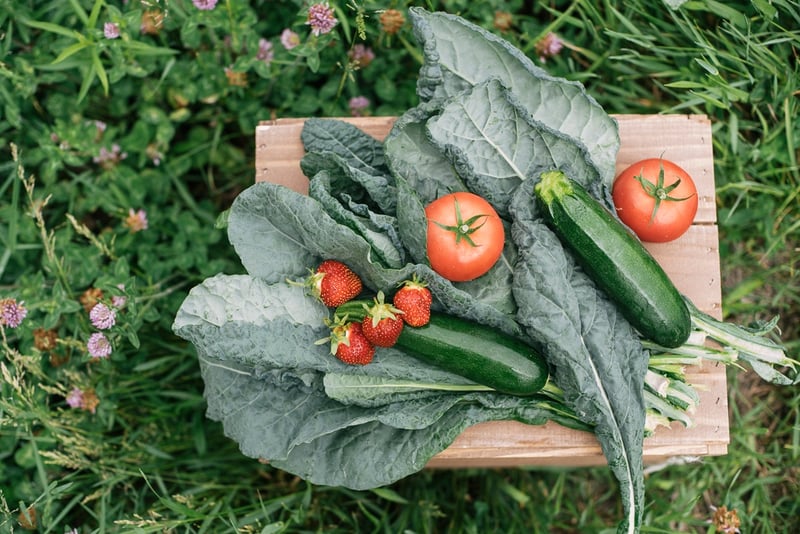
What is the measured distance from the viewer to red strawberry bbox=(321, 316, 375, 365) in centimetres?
173

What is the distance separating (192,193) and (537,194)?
1.53 metres

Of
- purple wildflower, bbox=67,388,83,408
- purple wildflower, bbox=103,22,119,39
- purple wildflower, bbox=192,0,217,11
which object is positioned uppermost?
purple wildflower, bbox=192,0,217,11

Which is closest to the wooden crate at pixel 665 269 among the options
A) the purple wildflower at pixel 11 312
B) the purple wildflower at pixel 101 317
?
the purple wildflower at pixel 101 317

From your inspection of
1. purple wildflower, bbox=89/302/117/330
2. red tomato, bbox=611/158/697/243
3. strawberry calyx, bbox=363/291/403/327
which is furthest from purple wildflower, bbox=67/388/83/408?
red tomato, bbox=611/158/697/243

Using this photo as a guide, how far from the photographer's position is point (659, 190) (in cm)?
186

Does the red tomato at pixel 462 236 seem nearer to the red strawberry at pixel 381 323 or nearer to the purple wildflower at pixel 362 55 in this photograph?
the red strawberry at pixel 381 323

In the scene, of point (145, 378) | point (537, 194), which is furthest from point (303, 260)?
point (145, 378)

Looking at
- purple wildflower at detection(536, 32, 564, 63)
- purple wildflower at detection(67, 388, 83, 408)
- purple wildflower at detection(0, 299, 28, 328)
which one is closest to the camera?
purple wildflower at detection(0, 299, 28, 328)

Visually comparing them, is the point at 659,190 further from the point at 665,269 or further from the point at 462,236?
the point at 462,236

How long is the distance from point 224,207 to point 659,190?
5.46 feet

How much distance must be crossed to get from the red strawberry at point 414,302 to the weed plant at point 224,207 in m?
0.85

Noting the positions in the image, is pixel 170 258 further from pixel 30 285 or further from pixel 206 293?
pixel 206 293

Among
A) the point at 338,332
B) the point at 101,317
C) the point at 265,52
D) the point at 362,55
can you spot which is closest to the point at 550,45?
the point at 362,55

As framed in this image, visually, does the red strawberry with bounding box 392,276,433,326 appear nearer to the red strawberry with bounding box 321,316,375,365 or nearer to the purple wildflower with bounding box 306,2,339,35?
the red strawberry with bounding box 321,316,375,365
